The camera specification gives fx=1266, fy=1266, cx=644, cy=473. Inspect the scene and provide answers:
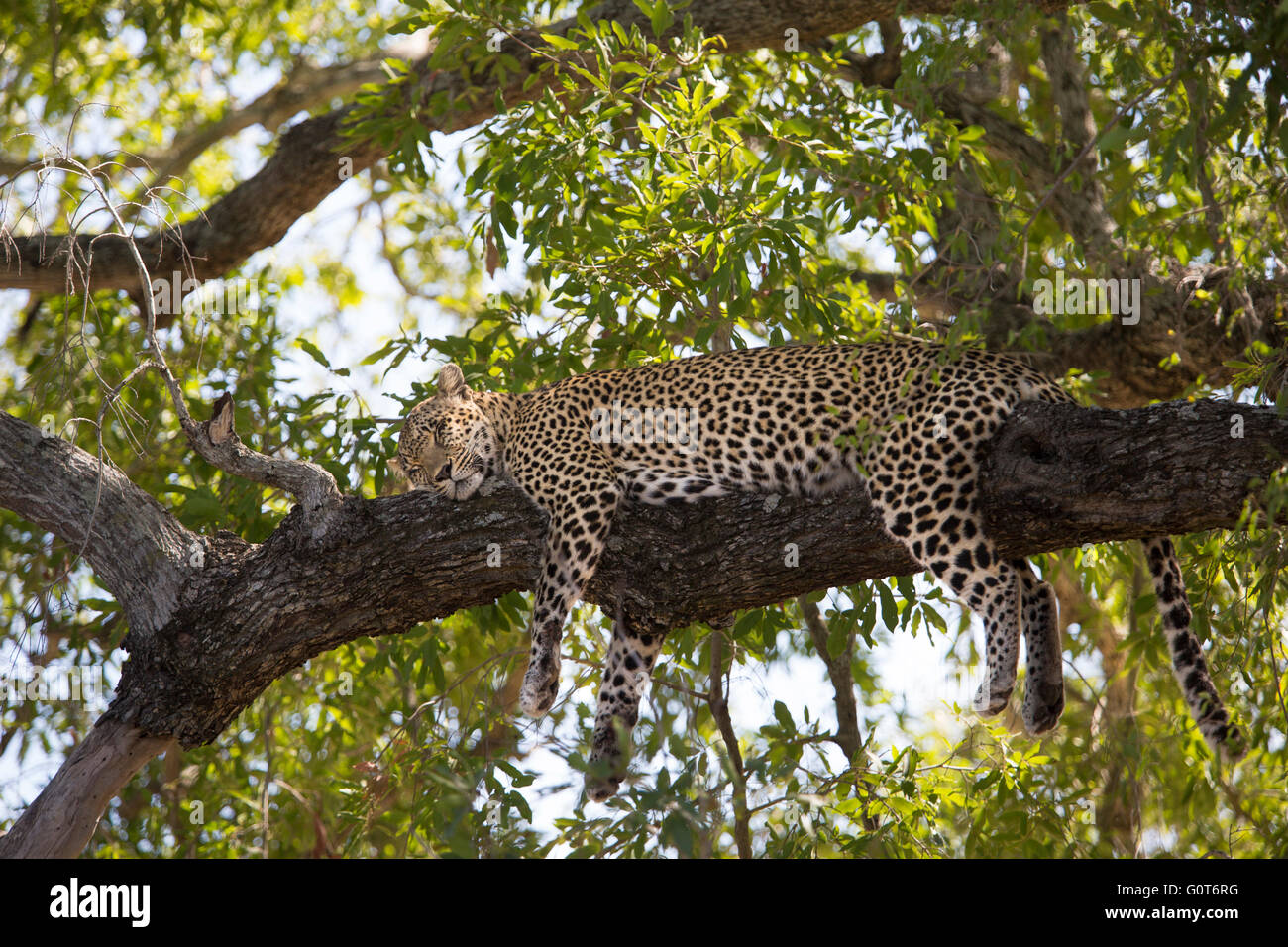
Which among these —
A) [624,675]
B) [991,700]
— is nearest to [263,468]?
[624,675]

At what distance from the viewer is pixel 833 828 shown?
6629 mm

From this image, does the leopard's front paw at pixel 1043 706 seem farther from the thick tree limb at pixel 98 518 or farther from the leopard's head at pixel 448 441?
the thick tree limb at pixel 98 518

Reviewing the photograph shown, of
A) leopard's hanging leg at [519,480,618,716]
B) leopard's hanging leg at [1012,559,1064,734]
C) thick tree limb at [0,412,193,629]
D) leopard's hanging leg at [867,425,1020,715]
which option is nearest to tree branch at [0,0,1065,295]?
thick tree limb at [0,412,193,629]

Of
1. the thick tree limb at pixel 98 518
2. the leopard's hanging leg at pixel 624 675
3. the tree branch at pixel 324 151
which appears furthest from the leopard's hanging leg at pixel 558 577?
the tree branch at pixel 324 151

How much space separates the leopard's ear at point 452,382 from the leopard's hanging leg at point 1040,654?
3.45m

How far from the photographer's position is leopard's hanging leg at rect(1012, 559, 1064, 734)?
20.4 feet

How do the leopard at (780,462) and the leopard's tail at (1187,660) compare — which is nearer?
the leopard's tail at (1187,660)

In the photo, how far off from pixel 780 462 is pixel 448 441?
6.59ft

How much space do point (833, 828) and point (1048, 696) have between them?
1.32 metres

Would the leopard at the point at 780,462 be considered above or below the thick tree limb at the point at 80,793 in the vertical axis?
above

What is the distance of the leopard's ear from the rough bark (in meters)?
1.23

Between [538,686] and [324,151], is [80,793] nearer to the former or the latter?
[538,686]

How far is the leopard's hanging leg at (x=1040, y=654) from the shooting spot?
6.21m

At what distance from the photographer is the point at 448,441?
24.3 ft
